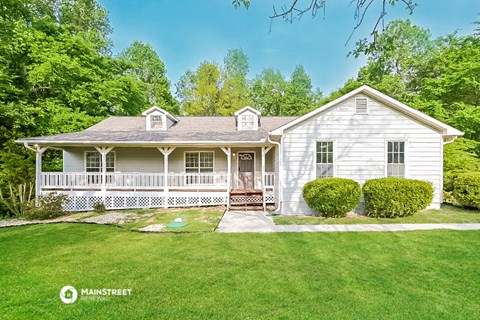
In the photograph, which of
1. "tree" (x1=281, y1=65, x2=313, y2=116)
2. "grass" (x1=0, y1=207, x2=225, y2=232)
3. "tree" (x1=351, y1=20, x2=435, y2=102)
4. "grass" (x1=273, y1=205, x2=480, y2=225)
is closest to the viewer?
"grass" (x1=0, y1=207, x2=225, y2=232)

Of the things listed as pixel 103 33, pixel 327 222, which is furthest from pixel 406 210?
pixel 103 33

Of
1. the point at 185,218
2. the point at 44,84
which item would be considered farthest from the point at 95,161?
the point at 185,218

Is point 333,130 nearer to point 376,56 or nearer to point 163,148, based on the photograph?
point 376,56

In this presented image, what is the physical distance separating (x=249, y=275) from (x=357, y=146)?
24.4ft

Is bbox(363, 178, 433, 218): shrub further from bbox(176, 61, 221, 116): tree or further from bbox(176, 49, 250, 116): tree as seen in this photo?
bbox(176, 61, 221, 116): tree

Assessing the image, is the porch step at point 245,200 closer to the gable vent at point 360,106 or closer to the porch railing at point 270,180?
the porch railing at point 270,180

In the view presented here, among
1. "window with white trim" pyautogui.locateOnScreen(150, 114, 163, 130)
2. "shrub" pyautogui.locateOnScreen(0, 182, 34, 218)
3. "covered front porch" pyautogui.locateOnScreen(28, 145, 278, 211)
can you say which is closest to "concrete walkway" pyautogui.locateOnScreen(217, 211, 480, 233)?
"covered front porch" pyautogui.locateOnScreen(28, 145, 278, 211)

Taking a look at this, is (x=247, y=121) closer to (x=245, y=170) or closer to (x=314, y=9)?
(x=245, y=170)

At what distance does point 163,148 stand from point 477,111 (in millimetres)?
19495

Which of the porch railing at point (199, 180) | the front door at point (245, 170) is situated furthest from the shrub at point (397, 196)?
the porch railing at point (199, 180)

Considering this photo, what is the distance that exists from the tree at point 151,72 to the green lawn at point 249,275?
949 inches

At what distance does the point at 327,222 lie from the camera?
8.12 m

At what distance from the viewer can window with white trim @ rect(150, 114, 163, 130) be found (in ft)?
44.6

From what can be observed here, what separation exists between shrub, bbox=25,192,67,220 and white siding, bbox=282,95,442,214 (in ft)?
30.8
